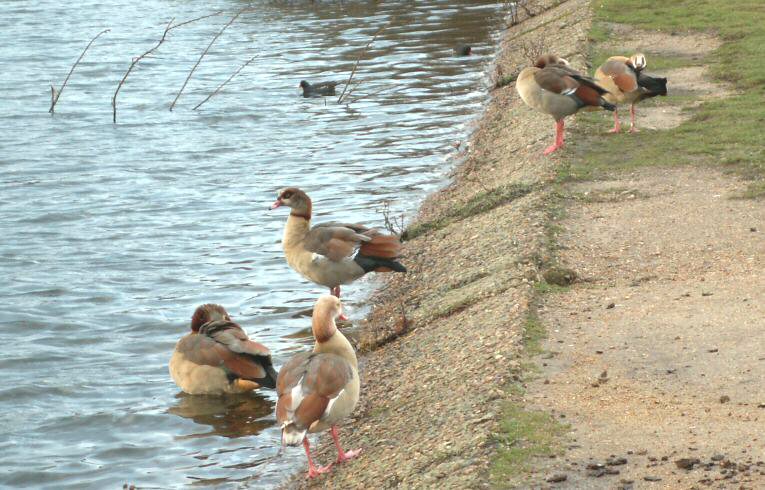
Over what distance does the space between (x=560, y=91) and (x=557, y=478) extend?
8.29 metres

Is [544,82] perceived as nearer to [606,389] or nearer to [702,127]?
[702,127]

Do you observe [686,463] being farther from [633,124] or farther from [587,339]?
[633,124]

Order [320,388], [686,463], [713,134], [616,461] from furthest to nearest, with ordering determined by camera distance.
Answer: [713,134]
[320,388]
[616,461]
[686,463]

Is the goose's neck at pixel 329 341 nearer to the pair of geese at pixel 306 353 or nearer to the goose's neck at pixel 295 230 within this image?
the pair of geese at pixel 306 353

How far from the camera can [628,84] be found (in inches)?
582

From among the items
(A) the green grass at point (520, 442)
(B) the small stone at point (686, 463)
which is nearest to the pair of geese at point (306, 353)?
(A) the green grass at point (520, 442)

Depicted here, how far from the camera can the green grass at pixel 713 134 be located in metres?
13.2

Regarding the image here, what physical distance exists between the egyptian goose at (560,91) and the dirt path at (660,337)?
5.14 ft

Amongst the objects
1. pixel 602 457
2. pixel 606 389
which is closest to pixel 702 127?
pixel 606 389

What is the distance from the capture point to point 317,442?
8883mm

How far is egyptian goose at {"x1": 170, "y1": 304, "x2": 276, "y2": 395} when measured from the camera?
988 centimetres

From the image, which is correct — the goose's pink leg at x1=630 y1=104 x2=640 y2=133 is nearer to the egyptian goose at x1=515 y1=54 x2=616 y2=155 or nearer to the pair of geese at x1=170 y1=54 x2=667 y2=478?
the pair of geese at x1=170 y1=54 x2=667 y2=478

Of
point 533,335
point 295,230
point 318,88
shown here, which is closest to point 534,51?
point 318,88

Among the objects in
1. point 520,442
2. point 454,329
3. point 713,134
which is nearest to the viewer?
point 520,442
